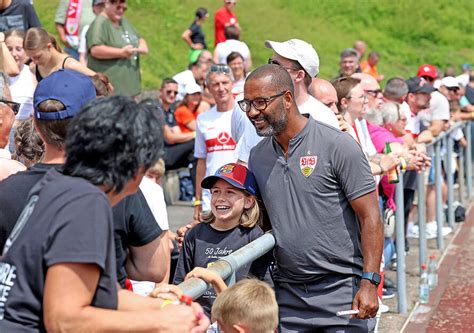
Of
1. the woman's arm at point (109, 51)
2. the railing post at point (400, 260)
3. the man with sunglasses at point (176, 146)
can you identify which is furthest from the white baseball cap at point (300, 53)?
the man with sunglasses at point (176, 146)

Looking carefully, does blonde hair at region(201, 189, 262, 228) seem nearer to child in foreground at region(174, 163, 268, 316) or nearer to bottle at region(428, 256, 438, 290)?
child in foreground at region(174, 163, 268, 316)

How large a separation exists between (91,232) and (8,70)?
5.77 m

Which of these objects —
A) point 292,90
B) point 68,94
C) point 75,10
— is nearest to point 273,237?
point 292,90

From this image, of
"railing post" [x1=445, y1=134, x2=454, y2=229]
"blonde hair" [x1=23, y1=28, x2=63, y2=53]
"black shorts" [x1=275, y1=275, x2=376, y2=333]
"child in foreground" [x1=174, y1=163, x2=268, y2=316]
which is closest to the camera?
"black shorts" [x1=275, y1=275, x2=376, y2=333]

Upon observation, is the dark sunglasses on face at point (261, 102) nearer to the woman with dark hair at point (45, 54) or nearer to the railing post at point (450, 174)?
the woman with dark hair at point (45, 54)

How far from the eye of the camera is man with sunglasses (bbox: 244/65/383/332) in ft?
15.1

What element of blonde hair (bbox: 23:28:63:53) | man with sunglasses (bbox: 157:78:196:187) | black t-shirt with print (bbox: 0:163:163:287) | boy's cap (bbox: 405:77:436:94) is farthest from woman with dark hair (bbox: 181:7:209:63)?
black t-shirt with print (bbox: 0:163:163:287)

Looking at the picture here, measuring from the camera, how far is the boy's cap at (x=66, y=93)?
335 cm

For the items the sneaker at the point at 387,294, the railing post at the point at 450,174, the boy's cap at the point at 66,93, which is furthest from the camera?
the railing post at the point at 450,174

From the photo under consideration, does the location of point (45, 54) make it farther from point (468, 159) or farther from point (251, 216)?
point (468, 159)

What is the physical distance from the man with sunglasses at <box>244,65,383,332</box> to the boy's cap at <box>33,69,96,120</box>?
4.35 feet

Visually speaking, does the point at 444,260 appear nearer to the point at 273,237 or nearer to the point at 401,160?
the point at 401,160

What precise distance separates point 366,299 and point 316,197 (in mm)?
569

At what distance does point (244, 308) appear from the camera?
11.4ft
